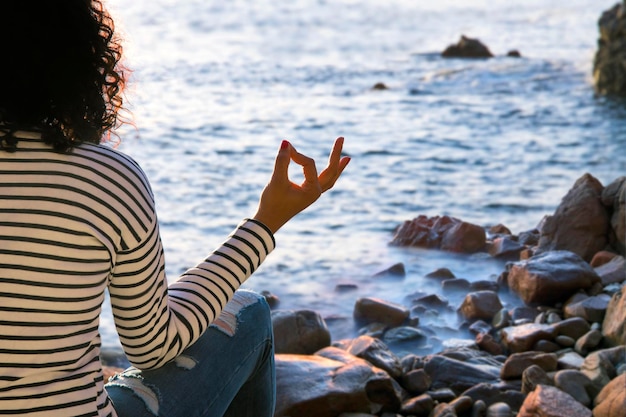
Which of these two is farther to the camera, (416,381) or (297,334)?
(297,334)

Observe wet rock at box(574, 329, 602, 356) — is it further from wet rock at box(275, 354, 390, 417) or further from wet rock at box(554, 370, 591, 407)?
wet rock at box(275, 354, 390, 417)

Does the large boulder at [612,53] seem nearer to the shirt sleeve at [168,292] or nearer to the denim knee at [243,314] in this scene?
the denim knee at [243,314]

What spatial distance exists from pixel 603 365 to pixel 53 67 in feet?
8.38

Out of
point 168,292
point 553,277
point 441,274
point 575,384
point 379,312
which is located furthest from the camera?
point 441,274

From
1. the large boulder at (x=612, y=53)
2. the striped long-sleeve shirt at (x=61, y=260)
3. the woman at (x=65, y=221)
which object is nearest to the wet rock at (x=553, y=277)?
the woman at (x=65, y=221)

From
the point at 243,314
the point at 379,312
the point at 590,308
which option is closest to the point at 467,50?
the point at 379,312

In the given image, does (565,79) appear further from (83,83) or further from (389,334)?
(83,83)

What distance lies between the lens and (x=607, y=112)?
10.2 m

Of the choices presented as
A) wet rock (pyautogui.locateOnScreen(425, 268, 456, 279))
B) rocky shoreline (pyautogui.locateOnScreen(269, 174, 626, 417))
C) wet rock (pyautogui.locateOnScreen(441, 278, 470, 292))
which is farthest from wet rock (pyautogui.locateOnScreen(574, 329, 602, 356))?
wet rock (pyautogui.locateOnScreen(425, 268, 456, 279))

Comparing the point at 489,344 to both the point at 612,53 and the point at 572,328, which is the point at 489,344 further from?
the point at 612,53

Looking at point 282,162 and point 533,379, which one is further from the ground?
point 282,162

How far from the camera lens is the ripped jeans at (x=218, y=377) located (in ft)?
5.94

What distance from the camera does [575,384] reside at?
3.36m

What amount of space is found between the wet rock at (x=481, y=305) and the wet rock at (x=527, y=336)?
19.3 inches
